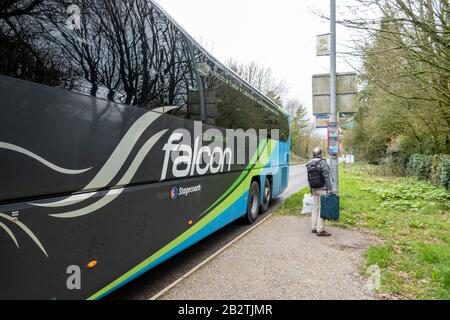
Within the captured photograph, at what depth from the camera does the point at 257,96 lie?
8.39m

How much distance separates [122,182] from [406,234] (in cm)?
621

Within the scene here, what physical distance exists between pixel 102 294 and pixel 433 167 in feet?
56.9

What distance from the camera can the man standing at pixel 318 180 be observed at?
21.2ft

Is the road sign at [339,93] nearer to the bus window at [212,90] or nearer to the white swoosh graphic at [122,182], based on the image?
the bus window at [212,90]

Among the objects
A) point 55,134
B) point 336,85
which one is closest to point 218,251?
point 55,134

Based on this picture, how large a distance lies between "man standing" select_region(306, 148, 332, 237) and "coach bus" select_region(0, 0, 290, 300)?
2576mm

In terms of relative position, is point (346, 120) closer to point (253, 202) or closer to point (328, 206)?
point (328, 206)

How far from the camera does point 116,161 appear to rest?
3115mm

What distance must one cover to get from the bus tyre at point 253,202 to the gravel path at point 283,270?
1.03m

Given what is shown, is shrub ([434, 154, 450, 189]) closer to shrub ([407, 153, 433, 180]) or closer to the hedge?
the hedge

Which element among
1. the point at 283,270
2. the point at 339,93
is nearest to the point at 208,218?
the point at 283,270

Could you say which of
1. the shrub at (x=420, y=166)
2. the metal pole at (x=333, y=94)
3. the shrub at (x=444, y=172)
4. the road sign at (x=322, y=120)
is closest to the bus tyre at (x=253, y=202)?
the metal pole at (x=333, y=94)

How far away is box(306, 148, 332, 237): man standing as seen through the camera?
6453mm
